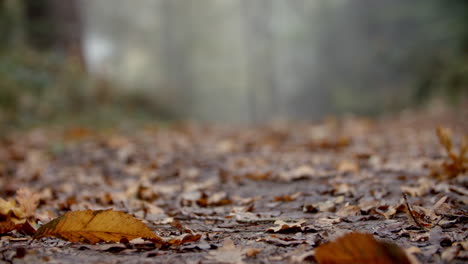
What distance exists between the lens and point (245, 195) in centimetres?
251

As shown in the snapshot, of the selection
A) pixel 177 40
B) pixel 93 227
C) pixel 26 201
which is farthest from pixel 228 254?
pixel 177 40

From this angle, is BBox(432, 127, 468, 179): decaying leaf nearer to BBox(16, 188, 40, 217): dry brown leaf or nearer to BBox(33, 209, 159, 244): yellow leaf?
BBox(33, 209, 159, 244): yellow leaf

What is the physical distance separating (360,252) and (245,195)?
1425mm

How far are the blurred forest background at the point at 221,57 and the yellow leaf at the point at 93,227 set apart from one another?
17.4ft

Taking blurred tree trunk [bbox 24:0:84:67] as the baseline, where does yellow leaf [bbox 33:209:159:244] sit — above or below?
below

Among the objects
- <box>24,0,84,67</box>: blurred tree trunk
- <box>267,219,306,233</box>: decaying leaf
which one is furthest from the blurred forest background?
<box>267,219,306,233</box>: decaying leaf

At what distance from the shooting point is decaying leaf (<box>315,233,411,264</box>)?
3.53 feet

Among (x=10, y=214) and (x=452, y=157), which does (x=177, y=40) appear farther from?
(x=10, y=214)

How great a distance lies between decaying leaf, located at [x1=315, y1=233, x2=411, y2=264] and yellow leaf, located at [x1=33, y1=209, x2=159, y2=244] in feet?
2.02

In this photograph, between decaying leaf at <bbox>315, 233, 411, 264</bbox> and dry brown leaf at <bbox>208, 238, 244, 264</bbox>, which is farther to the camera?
dry brown leaf at <bbox>208, 238, 244, 264</bbox>

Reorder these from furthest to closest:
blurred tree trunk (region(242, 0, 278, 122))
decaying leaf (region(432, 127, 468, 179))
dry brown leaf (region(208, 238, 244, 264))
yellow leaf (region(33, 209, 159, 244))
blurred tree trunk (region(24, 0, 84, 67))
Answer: blurred tree trunk (region(242, 0, 278, 122)) → blurred tree trunk (region(24, 0, 84, 67)) → decaying leaf (region(432, 127, 468, 179)) → yellow leaf (region(33, 209, 159, 244)) → dry brown leaf (region(208, 238, 244, 264))

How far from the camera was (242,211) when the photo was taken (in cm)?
202

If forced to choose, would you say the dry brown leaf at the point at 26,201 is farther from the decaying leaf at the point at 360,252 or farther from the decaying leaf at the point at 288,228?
the decaying leaf at the point at 360,252

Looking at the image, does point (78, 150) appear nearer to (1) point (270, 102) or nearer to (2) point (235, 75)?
(1) point (270, 102)
